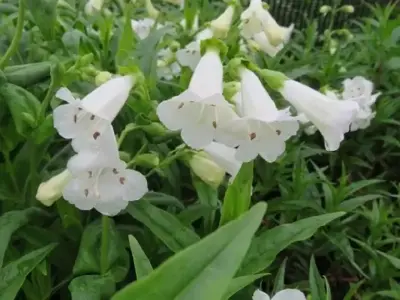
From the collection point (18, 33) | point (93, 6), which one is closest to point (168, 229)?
point (18, 33)

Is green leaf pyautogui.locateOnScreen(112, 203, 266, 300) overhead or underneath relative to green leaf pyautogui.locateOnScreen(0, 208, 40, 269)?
overhead

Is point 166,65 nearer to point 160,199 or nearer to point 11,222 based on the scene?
point 160,199

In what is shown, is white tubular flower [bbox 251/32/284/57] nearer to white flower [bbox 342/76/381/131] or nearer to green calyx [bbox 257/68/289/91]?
white flower [bbox 342/76/381/131]

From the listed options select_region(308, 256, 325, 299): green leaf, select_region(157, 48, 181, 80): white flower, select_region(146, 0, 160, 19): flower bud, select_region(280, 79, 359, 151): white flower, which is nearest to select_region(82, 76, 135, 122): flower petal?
select_region(280, 79, 359, 151): white flower

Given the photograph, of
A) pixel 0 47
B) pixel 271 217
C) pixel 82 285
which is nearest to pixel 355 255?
pixel 271 217

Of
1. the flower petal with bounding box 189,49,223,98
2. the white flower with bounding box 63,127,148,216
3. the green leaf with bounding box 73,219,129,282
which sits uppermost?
the flower petal with bounding box 189,49,223,98
